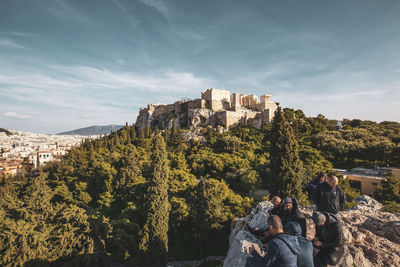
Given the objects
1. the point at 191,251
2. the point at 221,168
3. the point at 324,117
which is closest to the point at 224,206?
the point at 191,251

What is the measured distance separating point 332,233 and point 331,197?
108 cm

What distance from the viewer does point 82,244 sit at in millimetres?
12859

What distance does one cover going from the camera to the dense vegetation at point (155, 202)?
40.7 feet

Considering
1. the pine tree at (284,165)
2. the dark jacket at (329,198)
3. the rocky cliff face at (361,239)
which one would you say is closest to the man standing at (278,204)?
the rocky cliff face at (361,239)

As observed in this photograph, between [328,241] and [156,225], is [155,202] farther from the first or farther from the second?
[328,241]

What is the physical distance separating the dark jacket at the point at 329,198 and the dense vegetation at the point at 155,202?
900cm

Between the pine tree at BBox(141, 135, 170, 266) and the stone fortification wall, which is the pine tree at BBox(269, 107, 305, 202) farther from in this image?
the stone fortification wall

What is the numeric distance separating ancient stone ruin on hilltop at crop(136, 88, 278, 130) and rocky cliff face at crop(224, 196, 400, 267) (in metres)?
37.9

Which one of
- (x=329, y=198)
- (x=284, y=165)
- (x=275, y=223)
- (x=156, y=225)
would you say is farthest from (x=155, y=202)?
(x=275, y=223)

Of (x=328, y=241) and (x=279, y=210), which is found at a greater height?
(x=279, y=210)

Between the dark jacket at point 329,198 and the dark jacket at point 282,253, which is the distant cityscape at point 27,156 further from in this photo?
the dark jacket at point 329,198

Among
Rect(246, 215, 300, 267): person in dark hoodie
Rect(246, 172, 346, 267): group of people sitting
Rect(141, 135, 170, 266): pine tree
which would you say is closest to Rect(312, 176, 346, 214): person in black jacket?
Rect(246, 172, 346, 267): group of people sitting

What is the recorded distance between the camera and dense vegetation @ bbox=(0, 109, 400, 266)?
12414 mm

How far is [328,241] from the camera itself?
424 centimetres
